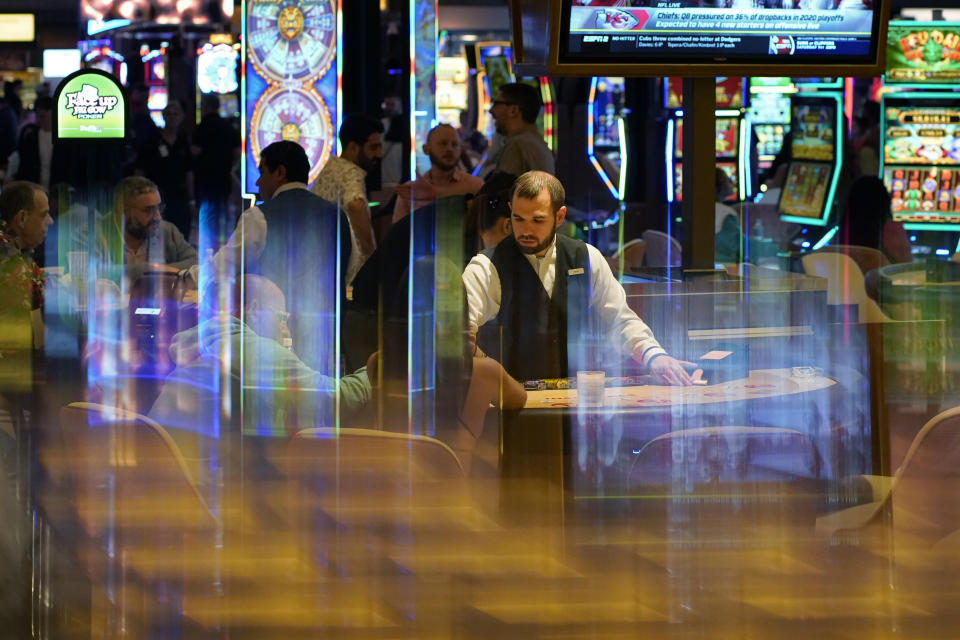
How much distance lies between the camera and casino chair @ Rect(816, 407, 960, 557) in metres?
1.44

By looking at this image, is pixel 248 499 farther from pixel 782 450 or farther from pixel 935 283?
pixel 935 283

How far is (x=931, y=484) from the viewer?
171 centimetres

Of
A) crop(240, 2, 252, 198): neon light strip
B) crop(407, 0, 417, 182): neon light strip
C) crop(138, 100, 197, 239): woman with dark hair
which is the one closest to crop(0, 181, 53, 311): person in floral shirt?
crop(240, 2, 252, 198): neon light strip

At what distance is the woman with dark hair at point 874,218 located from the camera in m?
6.38

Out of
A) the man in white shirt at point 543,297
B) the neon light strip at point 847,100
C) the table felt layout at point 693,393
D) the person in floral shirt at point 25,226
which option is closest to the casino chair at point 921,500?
the table felt layout at point 693,393

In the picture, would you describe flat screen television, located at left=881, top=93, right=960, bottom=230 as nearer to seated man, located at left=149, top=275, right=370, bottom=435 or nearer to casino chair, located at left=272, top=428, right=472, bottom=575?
seated man, located at left=149, top=275, right=370, bottom=435

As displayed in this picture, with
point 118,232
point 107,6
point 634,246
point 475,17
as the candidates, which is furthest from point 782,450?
point 475,17

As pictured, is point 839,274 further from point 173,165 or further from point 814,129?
point 173,165

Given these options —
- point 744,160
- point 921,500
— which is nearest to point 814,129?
point 744,160

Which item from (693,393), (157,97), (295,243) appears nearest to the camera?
(693,393)

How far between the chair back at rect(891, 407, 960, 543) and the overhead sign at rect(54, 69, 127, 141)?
4.96 metres

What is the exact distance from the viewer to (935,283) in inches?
183

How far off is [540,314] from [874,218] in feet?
13.6

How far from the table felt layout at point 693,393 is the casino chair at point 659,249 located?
10.2 feet
